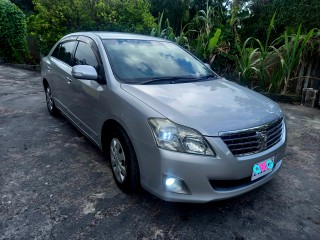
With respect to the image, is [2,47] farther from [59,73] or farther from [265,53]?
[265,53]

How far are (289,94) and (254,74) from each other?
0.93 m

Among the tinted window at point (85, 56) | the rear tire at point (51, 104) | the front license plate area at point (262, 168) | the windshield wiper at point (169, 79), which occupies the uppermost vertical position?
the tinted window at point (85, 56)

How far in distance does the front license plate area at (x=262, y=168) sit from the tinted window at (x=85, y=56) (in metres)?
1.89

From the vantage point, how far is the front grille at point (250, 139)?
2096mm

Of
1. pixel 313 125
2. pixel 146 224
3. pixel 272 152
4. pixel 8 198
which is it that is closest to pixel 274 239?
pixel 272 152

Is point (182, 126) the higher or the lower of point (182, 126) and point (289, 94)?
the higher

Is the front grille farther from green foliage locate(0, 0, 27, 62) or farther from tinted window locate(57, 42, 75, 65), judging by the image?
green foliage locate(0, 0, 27, 62)

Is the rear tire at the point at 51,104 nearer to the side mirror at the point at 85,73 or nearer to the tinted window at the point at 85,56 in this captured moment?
the tinted window at the point at 85,56

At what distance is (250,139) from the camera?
218 centimetres

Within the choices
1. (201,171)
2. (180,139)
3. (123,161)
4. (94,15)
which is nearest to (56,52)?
(123,161)

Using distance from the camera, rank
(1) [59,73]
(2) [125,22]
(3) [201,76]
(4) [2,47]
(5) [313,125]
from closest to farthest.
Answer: (3) [201,76]
(1) [59,73]
(5) [313,125]
(2) [125,22]
(4) [2,47]

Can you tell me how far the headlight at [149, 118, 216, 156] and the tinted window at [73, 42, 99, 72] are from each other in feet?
4.26

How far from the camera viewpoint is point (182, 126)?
2084 millimetres

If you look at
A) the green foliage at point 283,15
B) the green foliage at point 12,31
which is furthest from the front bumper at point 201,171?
the green foliage at point 12,31
